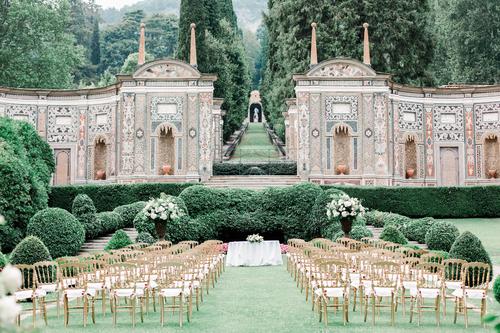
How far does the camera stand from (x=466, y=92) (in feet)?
121

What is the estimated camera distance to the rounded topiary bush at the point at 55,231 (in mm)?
19234

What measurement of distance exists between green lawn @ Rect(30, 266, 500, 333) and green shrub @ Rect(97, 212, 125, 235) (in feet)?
36.8

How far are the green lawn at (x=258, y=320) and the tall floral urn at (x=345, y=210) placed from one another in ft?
21.6

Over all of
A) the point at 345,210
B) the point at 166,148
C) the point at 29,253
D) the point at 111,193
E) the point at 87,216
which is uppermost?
the point at 166,148

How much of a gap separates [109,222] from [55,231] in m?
4.84

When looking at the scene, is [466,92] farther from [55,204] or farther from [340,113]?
[55,204]

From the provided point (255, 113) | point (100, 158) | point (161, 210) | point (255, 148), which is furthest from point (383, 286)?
point (255, 113)

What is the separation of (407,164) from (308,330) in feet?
94.5

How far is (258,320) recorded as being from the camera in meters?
10.1

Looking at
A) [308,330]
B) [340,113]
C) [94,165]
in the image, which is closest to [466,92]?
[340,113]

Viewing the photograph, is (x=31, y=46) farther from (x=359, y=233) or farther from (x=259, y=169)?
(x=359, y=233)

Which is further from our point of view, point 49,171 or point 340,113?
point 340,113

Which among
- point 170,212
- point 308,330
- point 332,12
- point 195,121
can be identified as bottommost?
point 308,330

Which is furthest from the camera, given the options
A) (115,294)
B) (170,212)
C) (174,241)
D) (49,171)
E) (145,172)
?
(145,172)
